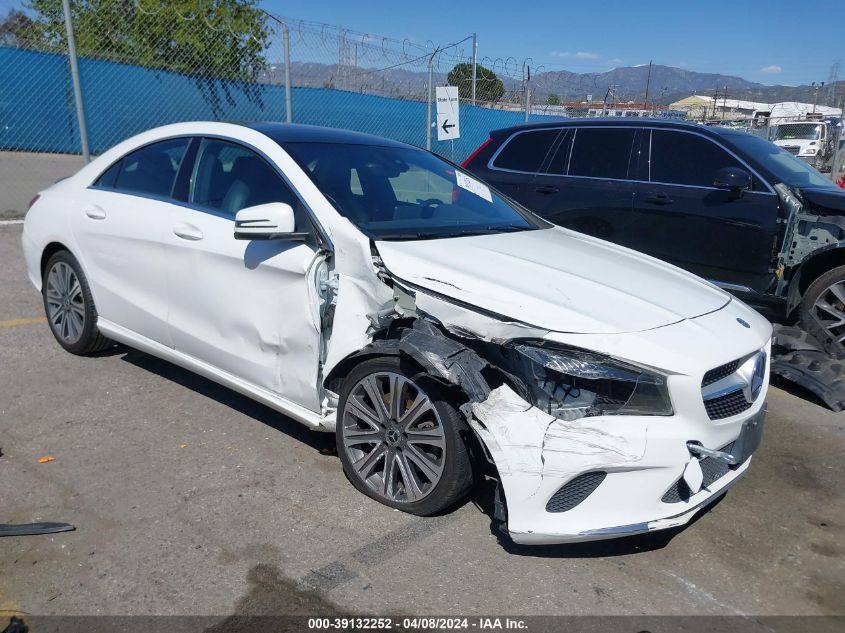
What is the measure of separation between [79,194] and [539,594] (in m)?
3.80

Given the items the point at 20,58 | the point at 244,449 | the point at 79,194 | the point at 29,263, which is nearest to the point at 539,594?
the point at 244,449

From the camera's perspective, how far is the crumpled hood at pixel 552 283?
283 cm

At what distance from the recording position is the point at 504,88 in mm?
17688

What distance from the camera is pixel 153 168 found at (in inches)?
169

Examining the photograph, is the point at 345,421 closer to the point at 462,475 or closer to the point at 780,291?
the point at 462,475

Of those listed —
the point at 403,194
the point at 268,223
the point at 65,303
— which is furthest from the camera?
the point at 65,303

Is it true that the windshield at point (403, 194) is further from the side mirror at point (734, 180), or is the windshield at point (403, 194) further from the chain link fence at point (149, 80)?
the chain link fence at point (149, 80)

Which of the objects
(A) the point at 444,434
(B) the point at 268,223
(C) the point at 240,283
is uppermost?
(B) the point at 268,223

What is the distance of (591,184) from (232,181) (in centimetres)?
383

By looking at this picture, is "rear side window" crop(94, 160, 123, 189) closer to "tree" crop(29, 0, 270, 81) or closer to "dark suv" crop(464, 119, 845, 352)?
"dark suv" crop(464, 119, 845, 352)

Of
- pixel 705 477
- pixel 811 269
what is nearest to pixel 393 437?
pixel 705 477

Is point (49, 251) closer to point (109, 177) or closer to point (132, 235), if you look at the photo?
point (109, 177)

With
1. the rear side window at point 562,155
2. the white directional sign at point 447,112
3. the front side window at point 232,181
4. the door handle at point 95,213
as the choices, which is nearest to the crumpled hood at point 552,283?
the front side window at point 232,181

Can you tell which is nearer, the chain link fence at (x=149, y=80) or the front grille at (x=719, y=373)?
the front grille at (x=719, y=373)
